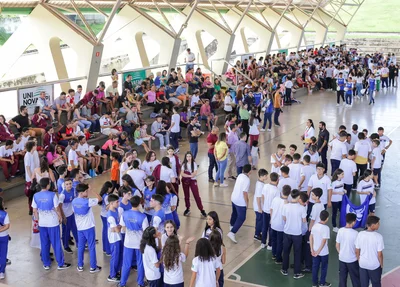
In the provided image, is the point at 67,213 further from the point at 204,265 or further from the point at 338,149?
the point at 338,149

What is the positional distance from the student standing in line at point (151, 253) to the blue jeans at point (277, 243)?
8.31 ft

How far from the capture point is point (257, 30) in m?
34.2

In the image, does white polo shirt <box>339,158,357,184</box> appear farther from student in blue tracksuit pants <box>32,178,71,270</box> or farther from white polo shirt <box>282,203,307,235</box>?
student in blue tracksuit pants <box>32,178,71,270</box>

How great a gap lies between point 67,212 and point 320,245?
13.6 feet

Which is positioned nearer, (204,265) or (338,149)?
(204,265)

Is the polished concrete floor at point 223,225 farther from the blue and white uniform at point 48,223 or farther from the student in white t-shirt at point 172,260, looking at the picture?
the student in white t-shirt at point 172,260

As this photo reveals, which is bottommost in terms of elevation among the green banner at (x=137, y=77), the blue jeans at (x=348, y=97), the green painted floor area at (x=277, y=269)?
the green painted floor area at (x=277, y=269)

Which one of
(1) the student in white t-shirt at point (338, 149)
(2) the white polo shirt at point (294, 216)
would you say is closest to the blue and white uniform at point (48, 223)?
(2) the white polo shirt at point (294, 216)

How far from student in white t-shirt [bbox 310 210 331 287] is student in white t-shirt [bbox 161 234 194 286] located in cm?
210

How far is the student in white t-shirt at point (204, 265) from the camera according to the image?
6605 millimetres

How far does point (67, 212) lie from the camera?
31.0 ft

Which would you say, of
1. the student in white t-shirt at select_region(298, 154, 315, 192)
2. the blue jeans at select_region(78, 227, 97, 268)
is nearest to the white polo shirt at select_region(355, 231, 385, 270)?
the student in white t-shirt at select_region(298, 154, 315, 192)

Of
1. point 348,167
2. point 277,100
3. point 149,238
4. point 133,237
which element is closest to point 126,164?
point 133,237

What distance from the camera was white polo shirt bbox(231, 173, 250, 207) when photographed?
32.0 ft
